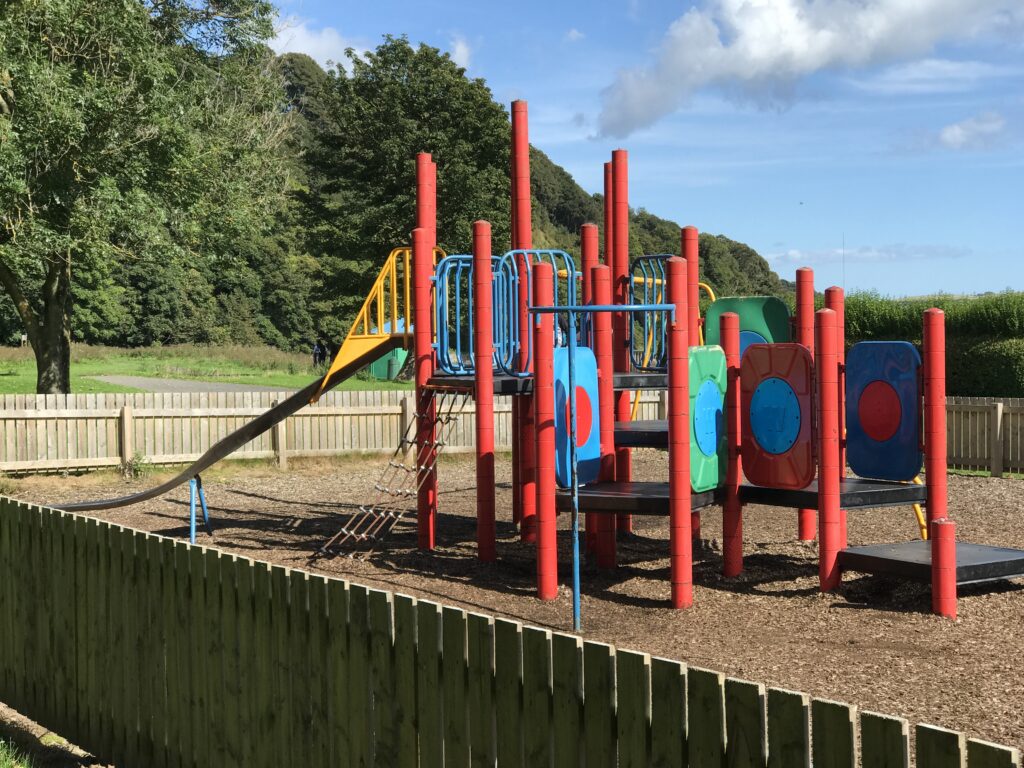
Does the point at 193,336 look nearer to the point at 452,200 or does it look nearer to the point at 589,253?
the point at 452,200

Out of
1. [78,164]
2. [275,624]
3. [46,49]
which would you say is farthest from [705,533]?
[46,49]

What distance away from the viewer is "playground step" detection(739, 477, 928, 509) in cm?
977

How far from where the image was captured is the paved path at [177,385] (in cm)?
3775

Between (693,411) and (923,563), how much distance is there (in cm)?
225

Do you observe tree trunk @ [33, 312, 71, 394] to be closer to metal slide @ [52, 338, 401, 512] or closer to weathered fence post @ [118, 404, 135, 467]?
weathered fence post @ [118, 404, 135, 467]

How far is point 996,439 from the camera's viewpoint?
1956 centimetres

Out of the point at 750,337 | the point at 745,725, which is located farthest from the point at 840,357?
the point at 745,725

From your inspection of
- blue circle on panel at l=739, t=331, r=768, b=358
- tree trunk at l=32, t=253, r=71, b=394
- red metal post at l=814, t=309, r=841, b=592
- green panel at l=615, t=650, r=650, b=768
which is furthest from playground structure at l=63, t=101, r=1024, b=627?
tree trunk at l=32, t=253, r=71, b=394

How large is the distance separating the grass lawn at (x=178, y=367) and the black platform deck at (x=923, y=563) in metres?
28.4

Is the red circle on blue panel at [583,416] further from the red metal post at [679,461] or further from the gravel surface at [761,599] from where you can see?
the gravel surface at [761,599]

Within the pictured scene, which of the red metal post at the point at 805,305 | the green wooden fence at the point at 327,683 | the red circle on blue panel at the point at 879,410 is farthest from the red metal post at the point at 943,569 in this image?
the green wooden fence at the point at 327,683

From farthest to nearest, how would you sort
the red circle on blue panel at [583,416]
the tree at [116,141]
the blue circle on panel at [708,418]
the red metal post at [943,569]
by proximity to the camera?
the tree at [116,141] → the red circle on blue panel at [583,416] → the blue circle on panel at [708,418] → the red metal post at [943,569]

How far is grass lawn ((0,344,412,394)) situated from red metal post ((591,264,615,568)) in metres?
25.9

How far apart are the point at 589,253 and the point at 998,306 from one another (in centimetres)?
1478
